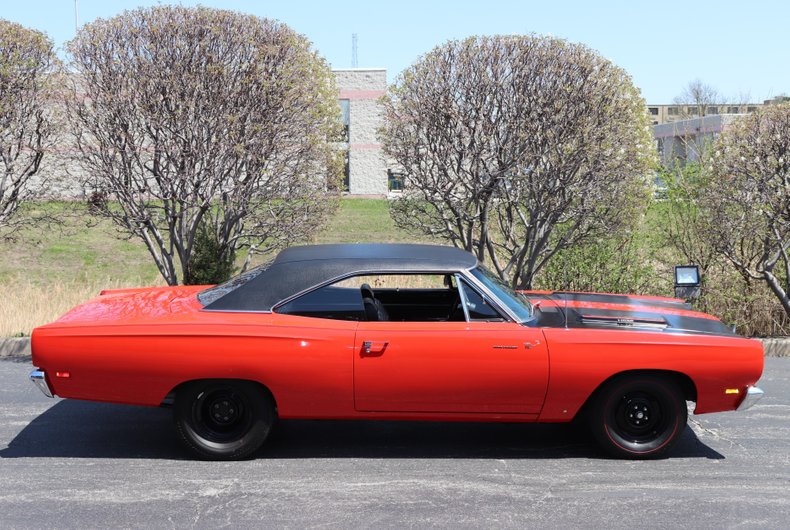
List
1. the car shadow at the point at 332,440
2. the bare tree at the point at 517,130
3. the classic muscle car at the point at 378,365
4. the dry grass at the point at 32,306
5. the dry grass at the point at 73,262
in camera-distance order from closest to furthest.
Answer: the classic muscle car at the point at 378,365, the car shadow at the point at 332,440, the bare tree at the point at 517,130, the dry grass at the point at 32,306, the dry grass at the point at 73,262

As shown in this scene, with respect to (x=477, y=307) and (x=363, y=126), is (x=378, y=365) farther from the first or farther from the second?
(x=363, y=126)

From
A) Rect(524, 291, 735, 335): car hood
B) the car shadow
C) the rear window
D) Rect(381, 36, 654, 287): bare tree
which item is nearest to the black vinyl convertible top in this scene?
the rear window

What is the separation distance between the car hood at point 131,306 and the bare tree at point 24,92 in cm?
455

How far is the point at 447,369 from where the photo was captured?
5.62m

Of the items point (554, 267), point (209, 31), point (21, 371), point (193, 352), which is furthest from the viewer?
point (554, 267)

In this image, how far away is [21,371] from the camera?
8609 mm

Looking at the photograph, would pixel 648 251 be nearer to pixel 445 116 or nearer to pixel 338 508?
pixel 445 116

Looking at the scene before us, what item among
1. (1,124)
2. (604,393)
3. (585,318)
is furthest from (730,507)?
(1,124)

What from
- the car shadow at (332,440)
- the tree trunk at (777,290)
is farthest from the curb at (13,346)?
the tree trunk at (777,290)

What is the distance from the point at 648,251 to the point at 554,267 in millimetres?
1318

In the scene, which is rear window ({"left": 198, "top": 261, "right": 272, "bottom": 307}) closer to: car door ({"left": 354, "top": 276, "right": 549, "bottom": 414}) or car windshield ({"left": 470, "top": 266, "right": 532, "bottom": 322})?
car door ({"left": 354, "top": 276, "right": 549, "bottom": 414})

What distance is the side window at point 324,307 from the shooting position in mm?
5840

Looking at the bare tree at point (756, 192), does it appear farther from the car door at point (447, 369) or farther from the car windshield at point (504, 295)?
the car door at point (447, 369)

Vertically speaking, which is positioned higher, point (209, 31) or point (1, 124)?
point (209, 31)
